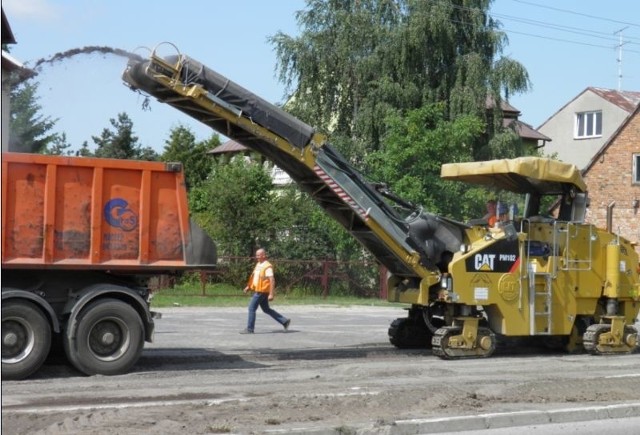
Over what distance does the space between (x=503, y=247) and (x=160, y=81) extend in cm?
595

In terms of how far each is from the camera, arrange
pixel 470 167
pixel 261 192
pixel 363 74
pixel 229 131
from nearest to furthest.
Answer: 1. pixel 229 131
2. pixel 470 167
3. pixel 261 192
4. pixel 363 74

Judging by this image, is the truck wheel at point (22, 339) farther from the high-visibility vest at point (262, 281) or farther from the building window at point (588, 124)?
the building window at point (588, 124)

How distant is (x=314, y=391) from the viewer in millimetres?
12000

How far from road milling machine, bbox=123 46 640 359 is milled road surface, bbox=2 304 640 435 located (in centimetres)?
51

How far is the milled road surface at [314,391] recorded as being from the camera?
374 inches

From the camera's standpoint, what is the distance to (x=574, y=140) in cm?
6456

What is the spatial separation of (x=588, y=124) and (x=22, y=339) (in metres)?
55.6

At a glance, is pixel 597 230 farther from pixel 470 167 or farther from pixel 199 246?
pixel 199 246

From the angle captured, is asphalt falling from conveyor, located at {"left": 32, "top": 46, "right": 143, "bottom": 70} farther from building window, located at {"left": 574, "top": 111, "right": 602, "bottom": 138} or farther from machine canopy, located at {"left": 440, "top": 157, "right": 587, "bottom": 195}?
building window, located at {"left": 574, "top": 111, "right": 602, "bottom": 138}

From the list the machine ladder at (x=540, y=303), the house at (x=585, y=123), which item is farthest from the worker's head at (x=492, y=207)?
the house at (x=585, y=123)

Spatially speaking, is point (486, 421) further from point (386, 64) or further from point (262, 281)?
point (386, 64)

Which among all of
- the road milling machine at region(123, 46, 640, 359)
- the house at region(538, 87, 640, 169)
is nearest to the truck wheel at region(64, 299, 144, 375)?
the road milling machine at region(123, 46, 640, 359)

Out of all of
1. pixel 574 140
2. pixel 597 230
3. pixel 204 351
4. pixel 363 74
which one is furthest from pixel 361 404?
pixel 574 140

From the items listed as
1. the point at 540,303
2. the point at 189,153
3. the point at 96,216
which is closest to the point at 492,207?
the point at 540,303
